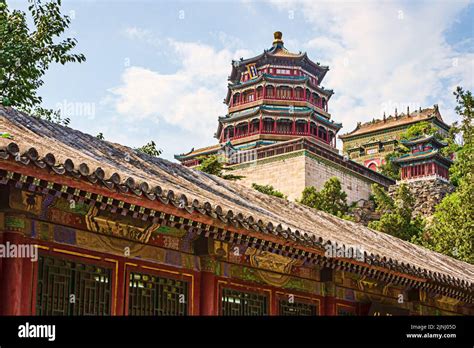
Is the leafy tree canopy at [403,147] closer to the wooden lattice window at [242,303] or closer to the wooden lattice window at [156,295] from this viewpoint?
the wooden lattice window at [242,303]

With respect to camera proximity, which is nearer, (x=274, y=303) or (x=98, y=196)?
(x=98, y=196)

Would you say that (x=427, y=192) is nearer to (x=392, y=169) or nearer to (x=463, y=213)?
(x=392, y=169)

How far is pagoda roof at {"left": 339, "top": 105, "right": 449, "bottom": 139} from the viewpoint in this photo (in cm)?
6194

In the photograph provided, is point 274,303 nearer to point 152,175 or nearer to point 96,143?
point 152,175

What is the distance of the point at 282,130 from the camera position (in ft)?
165

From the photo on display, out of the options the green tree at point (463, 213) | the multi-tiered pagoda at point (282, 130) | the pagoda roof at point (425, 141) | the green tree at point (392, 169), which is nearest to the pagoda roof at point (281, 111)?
the multi-tiered pagoda at point (282, 130)

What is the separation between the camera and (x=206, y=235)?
8914mm

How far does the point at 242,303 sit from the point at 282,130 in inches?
1580

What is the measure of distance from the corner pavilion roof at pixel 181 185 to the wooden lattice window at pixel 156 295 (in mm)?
1223

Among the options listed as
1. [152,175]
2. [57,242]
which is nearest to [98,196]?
[57,242]

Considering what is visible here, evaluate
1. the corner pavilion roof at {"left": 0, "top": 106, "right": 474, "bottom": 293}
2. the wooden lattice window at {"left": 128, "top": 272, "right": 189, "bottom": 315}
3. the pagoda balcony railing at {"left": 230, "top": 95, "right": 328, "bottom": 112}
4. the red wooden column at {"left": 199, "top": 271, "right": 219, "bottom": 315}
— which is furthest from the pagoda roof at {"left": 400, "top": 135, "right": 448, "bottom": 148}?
the wooden lattice window at {"left": 128, "top": 272, "right": 189, "bottom": 315}

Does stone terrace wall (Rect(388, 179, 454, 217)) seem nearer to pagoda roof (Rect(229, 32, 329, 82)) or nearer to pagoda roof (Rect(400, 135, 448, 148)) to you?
pagoda roof (Rect(400, 135, 448, 148))

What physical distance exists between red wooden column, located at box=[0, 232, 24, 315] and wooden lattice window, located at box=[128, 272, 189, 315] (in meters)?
1.80

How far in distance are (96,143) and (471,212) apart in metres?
18.7
